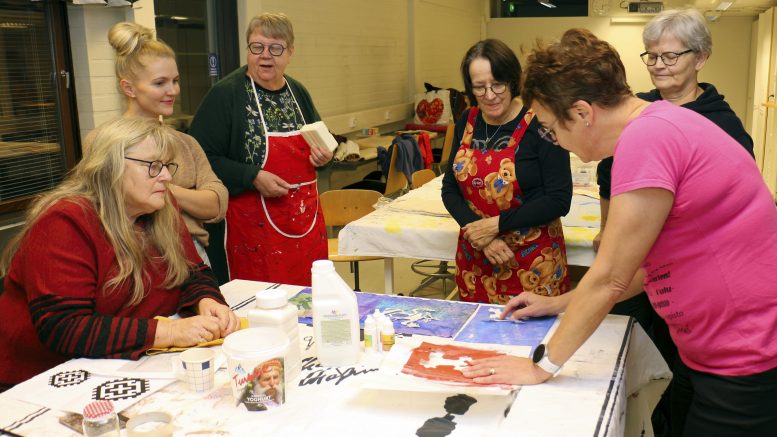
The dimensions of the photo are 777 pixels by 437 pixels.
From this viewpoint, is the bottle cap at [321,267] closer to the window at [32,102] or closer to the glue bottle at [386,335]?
the glue bottle at [386,335]

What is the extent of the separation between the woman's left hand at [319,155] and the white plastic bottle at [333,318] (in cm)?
143

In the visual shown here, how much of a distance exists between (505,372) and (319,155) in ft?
5.45

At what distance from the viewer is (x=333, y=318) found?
164 centimetres

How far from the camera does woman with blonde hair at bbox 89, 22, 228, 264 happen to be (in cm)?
249

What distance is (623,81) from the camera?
1521mm

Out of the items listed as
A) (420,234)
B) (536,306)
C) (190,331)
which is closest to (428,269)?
(420,234)

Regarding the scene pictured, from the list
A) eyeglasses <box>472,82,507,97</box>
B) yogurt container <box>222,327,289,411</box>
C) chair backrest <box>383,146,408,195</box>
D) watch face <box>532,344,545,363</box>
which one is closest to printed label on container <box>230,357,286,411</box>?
yogurt container <box>222,327,289,411</box>

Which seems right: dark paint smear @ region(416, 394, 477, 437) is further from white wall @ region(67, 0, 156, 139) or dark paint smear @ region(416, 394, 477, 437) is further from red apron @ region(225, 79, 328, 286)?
white wall @ region(67, 0, 156, 139)

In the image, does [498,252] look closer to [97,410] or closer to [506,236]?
[506,236]

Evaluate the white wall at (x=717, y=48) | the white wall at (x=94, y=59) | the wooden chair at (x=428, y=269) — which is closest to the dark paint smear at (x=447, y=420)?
the wooden chair at (x=428, y=269)

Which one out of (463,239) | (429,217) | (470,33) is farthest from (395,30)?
(463,239)

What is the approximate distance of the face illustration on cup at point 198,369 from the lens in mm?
1577

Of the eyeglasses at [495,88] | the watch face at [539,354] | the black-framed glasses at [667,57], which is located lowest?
the watch face at [539,354]

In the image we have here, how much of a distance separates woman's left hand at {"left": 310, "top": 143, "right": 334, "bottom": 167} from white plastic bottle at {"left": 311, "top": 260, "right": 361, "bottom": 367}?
56.4 inches
